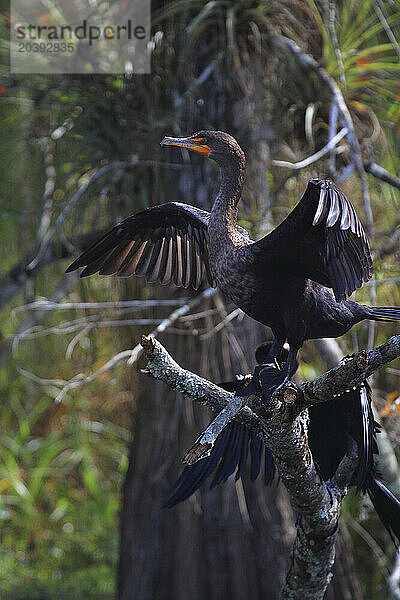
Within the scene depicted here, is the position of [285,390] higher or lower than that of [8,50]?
lower

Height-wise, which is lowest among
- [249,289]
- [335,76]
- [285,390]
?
[285,390]

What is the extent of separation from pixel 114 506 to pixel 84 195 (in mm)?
1953

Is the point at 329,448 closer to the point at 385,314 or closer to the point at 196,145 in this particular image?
the point at 385,314

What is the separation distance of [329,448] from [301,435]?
0.32m

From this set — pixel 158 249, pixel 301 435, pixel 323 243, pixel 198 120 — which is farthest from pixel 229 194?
pixel 198 120

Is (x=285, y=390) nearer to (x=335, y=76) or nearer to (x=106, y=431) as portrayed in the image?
(x=335, y=76)

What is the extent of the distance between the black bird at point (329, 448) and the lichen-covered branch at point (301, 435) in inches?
2.2

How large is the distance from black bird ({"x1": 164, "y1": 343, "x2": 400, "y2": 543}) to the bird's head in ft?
1.44

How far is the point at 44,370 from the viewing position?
166 inches

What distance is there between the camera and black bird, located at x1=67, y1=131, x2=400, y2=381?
4.33 ft

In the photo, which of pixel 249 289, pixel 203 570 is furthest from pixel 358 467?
pixel 203 570

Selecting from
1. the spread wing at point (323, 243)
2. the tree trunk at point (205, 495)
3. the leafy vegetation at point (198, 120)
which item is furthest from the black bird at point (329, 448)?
the tree trunk at point (205, 495)

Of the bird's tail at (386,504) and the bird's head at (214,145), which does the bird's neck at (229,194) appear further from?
the bird's tail at (386,504)

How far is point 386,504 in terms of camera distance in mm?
1609
